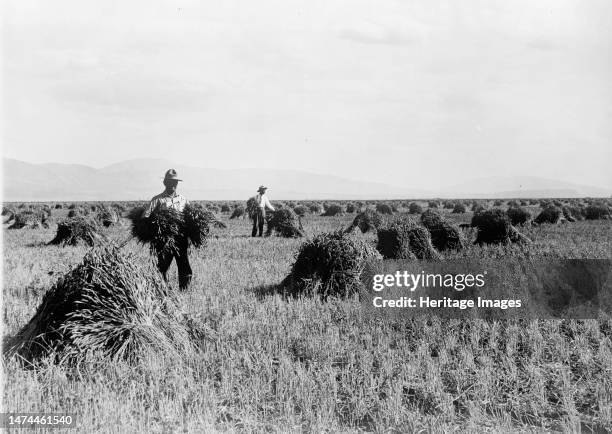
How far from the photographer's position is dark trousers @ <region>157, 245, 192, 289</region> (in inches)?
377

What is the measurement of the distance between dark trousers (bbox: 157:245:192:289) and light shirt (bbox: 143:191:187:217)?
64cm

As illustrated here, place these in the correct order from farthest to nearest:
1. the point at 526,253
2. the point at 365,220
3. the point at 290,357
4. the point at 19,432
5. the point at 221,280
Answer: the point at 365,220
the point at 526,253
the point at 221,280
the point at 290,357
the point at 19,432

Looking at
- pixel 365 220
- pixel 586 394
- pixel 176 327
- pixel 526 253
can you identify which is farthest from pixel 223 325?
pixel 365 220

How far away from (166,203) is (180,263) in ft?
3.20

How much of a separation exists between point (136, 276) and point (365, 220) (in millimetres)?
16633

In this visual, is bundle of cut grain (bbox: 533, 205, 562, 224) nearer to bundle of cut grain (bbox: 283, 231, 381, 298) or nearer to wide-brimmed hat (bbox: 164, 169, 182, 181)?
bundle of cut grain (bbox: 283, 231, 381, 298)

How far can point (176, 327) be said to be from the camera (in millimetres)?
6852

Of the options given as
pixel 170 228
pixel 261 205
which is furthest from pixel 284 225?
pixel 170 228

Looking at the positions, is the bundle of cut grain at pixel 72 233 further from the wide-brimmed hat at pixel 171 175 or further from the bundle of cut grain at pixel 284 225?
the wide-brimmed hat at pixel 171 175

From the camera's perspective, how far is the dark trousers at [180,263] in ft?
31.4

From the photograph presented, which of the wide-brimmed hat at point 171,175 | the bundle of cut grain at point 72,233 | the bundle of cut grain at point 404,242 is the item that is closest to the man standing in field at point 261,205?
the bundle of cut grain at point 72,233

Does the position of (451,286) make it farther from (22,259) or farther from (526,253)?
(22,259)

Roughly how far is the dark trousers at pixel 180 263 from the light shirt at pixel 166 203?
2.10 feet

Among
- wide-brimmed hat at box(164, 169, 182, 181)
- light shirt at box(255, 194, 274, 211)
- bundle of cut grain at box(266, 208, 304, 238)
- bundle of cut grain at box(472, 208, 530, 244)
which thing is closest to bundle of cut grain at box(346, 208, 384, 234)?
bundle of cut grain at box(266, 208, 304, 238)
